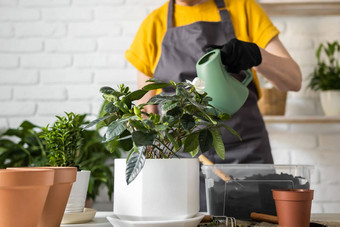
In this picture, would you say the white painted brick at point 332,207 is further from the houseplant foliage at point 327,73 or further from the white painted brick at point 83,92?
the white painted brick at point 83,92

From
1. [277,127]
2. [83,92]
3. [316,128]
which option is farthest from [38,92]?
[316,128]

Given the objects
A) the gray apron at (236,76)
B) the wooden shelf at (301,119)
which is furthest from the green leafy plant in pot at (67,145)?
the wooden shelf at (301,119)

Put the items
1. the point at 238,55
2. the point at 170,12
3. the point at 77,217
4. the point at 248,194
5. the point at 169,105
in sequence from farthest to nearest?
1. the point at 170,12
2. the point at 238,55
3. the point at 248,194
4. the point at 77,217
5. the point at 169,105

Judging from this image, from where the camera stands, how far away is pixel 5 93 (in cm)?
222

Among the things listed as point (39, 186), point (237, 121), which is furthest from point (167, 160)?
point (237, 121)

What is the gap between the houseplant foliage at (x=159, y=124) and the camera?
594 millimetres

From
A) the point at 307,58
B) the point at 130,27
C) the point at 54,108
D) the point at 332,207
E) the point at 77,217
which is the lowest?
the point at 332,207

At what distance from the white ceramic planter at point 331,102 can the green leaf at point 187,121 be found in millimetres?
1492

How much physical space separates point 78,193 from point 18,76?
169cm

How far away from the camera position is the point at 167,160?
631mm

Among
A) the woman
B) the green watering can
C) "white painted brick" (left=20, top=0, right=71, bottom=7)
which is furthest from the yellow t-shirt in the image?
"white painted brick" (left=20, top=0, right=71, bottom=7)

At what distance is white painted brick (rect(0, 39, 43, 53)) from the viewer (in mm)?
2241

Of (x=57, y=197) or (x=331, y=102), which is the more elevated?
(x=331, y=102)

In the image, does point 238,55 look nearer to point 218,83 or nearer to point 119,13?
point 218,83
